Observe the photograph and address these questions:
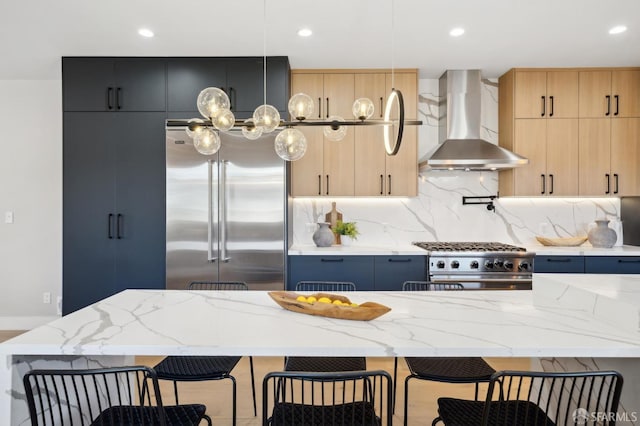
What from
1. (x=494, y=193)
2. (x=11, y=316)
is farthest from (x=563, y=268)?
(x=11, y=316)

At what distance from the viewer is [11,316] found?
423 centimetres

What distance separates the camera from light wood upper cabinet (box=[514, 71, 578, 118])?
3.89m

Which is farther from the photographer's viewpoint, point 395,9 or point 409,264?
point 409,264

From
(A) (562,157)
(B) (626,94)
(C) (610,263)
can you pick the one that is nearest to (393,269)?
(C) (610,263)

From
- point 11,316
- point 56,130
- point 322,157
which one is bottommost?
point 11,316

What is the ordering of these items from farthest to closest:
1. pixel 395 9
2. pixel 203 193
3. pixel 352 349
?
pixel 203 193 → pixel 395 9 → pixel 352 349

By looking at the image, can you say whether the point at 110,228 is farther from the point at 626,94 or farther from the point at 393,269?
the point at 626,94

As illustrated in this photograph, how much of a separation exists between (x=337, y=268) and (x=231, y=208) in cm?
109

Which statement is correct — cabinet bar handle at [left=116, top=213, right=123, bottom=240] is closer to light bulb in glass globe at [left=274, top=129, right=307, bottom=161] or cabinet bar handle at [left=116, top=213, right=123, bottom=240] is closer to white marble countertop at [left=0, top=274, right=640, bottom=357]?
white marble countertop at [left=0, top=274, right=640, bottom=357]

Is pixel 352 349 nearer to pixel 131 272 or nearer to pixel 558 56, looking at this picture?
pixel 131 272

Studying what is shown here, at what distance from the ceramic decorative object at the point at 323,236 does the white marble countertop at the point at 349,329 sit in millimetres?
1772

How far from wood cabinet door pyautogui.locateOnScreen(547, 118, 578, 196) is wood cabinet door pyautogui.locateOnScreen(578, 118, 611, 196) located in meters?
0.06

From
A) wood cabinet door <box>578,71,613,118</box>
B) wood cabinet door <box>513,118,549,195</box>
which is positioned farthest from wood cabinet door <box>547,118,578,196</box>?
wood cabinet door <box>578,71,613,118</box>

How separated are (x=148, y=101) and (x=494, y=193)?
3597 mm
